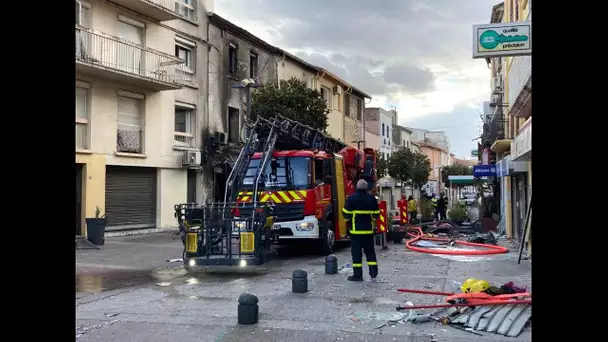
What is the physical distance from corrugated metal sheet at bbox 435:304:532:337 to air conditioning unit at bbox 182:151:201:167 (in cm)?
1664

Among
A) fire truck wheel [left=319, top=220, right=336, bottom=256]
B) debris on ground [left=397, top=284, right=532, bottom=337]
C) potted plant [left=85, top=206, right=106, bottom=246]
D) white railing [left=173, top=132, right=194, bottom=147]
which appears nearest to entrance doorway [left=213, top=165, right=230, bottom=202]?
white railing [left=173, top=132, right=194, bottom=147]

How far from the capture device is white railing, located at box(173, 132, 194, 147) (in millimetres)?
22678

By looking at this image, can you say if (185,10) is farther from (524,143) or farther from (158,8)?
(524,143)

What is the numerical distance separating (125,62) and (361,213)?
12.6 meters

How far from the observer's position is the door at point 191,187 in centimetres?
2352

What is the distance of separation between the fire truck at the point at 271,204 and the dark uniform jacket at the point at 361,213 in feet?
5.58

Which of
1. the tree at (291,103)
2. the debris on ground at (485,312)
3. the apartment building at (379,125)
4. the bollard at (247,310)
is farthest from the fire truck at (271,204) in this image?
the apartment building at (379,125)

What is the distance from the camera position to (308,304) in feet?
25.6

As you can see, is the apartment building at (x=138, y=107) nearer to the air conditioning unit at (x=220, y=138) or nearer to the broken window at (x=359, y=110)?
the air conditioning unit at (x=220, y=138)

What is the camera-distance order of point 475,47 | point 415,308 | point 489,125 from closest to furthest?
point 415,308
point 475,47
point 489,125

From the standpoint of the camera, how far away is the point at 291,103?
2397 centimetres

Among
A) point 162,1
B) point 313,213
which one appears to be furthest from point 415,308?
point 162,1
